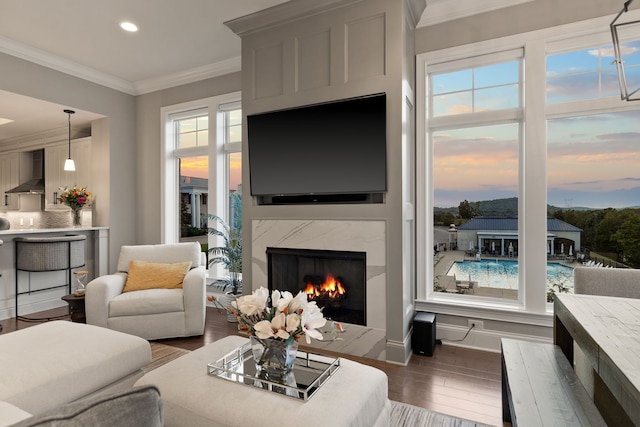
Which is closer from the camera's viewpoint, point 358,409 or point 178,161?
point 358,409

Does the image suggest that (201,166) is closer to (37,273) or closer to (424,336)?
(37,273)

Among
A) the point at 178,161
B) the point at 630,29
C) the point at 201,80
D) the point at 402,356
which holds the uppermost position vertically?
the point at 201,80

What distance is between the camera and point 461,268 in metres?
3.29

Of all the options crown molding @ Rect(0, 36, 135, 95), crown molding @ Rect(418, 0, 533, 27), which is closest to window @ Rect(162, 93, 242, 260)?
crown molding @ Rect(0, 36, 135, 95)

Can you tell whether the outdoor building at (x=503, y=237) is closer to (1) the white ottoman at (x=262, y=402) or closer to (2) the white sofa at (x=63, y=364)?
(1) the white ottoman at (x=262, y=402)

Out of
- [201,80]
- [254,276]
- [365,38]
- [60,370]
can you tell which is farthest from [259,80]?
[60,370]

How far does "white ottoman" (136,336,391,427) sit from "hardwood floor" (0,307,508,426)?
69 cm

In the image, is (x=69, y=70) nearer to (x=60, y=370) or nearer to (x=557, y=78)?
(x=60, y=370)

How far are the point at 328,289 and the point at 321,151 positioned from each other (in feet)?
4.03

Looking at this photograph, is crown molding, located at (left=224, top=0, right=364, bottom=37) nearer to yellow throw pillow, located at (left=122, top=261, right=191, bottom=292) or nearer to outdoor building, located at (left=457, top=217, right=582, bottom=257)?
outdoor building, located at (left=457, top=217, right=582, bottom=257)

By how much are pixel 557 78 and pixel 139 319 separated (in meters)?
4.16

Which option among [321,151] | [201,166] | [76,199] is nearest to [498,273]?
[321,151]

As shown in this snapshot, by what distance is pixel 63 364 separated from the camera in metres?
1.73

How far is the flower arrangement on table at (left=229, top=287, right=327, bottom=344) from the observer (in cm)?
156
